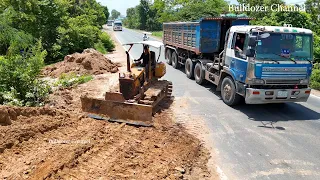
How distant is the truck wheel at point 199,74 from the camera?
11.4 meters

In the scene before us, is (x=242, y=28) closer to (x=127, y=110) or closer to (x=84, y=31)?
(x=127, y=110)

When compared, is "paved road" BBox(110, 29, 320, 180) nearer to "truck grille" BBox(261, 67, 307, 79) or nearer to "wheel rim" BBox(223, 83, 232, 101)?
"wheel rim" BBox(223, 83, 232, 101)

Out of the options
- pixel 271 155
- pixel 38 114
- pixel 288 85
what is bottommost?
pixel 271 155

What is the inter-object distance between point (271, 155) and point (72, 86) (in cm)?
769

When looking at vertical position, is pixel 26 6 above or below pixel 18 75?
above

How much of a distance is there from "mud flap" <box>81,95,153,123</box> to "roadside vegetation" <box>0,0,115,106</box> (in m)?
1.77

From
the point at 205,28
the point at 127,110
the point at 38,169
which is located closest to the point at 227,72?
the point at 205,28

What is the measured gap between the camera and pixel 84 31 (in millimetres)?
21234

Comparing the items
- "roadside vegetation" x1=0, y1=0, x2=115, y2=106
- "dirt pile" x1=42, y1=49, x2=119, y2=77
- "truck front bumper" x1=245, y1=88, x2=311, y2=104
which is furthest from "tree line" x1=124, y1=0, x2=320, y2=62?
"roadside vegetation" x1=0, y1=0, x2=115, y2=106

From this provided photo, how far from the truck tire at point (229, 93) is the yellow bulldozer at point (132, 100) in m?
1.94

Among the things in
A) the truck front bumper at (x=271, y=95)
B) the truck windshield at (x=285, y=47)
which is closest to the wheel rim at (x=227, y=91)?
the truck front bumper at (x=271, y=95)

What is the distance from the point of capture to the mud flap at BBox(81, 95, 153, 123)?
275 inches

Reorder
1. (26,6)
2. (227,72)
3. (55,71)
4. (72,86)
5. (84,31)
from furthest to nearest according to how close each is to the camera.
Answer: (84,31) < (26,6) < (55,71) < (72,86) < (227,72)

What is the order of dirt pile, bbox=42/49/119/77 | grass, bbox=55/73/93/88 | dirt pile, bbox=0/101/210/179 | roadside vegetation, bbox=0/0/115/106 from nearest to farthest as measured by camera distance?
dirt pile, bbox=0/101/210/179, roadside vegetation, bbox=0/0/115/106, grass, bbox=55/73/93/88, dirt pile, bbox=42/49/119/77
